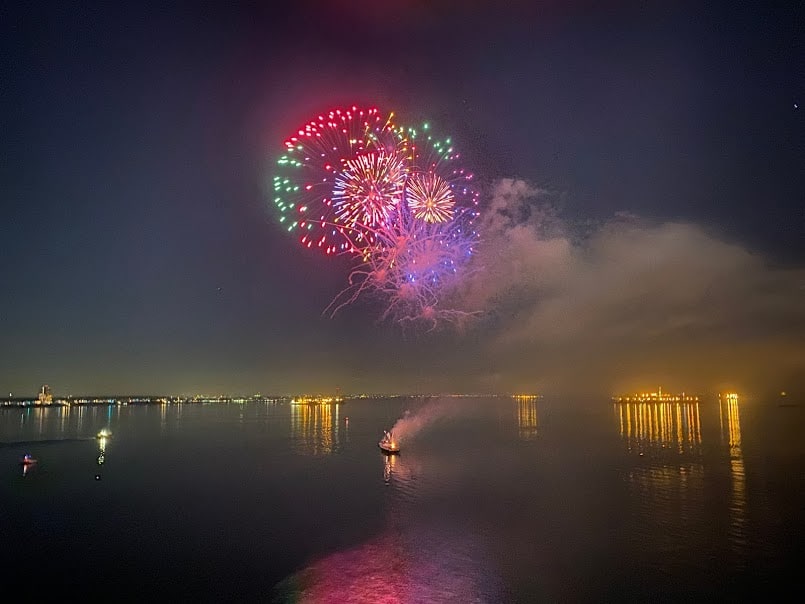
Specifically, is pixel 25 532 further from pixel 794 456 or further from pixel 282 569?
pixel 794 456

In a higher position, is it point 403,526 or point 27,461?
point 27,461

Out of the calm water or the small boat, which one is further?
the small boat

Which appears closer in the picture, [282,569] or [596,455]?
[282,569]

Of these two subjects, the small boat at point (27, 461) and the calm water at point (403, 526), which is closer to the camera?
the calm water at point (403, 526)

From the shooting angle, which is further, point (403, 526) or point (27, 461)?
point (27, 461)

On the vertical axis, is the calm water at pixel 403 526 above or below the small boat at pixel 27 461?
below

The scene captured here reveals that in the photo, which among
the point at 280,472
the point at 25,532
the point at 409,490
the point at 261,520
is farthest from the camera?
the point at 280,472

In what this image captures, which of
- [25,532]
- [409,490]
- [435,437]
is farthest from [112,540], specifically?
[435,437]

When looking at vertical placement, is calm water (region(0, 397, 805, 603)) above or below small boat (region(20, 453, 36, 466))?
below
